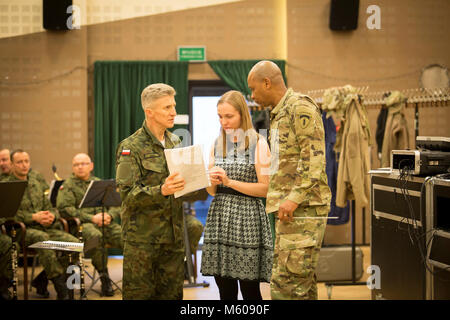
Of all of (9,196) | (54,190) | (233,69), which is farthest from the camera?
(233,69)

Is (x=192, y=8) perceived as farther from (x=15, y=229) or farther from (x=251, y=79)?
(x=251, y=79)

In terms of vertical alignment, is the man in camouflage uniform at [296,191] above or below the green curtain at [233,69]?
below

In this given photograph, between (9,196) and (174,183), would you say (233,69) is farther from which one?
(174,183)

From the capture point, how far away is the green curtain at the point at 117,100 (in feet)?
24.3

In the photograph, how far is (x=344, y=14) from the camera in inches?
293

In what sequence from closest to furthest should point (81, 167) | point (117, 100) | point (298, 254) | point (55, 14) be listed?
point (298, 254)
point (81, 167)
point (55, 14)
point (117, 100)

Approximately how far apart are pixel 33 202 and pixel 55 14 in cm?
314

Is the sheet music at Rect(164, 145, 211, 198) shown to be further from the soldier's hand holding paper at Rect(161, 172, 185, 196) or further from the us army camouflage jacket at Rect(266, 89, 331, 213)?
the us army camouflage jacket at Rect(266, 89, 331, 213)

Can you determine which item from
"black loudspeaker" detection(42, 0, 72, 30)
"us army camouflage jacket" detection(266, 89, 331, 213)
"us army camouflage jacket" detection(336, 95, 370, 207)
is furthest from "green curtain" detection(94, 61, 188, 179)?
"us army camouflage jacket" detection(266, 89, 331, 213)

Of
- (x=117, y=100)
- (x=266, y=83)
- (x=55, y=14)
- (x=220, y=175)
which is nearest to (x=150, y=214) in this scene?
(x=220, y=175)

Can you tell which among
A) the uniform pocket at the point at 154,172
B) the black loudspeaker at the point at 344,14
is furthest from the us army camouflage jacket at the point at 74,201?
the black loudspeaker at the point at 344,14

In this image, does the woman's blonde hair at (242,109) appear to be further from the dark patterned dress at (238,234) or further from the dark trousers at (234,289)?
the dark trousers at (234,289)

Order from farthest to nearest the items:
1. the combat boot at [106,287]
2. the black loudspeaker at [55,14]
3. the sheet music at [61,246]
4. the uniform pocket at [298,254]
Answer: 1. the black loudspeaker at [55,14]
2. the combat boot at [106,287]
3. the sheet music at [61,246]
4. the uniform pocket at [298,254]

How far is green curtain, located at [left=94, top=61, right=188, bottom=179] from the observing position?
7398 mm
